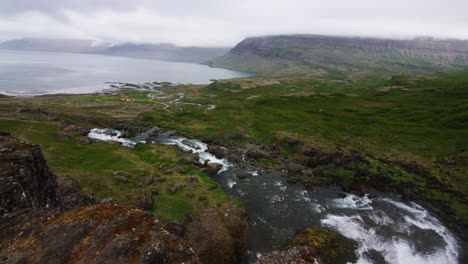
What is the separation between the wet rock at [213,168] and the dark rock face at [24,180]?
30.4 m

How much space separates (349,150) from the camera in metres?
61.8

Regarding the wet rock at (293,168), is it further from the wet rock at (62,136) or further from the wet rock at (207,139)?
the wet rock at (62,136)

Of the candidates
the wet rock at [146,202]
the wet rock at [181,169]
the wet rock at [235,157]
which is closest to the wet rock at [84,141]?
the wet rock at [181,169]

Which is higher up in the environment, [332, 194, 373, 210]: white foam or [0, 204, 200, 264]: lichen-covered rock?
[0, 204, 200, 264]: lichen-covered rock

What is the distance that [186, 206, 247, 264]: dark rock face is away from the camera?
2836 cm

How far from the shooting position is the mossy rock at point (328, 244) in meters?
29.6

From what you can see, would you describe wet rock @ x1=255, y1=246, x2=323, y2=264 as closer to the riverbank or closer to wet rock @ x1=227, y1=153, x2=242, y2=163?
the riverbank

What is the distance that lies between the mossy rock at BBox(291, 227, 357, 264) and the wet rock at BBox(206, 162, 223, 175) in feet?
79.8

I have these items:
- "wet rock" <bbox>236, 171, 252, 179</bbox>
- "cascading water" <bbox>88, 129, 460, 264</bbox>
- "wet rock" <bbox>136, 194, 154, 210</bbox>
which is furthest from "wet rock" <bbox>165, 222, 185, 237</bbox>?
"wet rock" <bbox>236, 171, 252, 179</bbox>

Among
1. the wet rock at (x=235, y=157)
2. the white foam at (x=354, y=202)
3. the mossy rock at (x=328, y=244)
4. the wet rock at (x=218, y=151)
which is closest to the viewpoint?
the mossy rock at (x=328, y=244)

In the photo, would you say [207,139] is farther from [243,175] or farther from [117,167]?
[117,167]

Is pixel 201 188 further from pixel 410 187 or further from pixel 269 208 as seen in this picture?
pixel 410 187

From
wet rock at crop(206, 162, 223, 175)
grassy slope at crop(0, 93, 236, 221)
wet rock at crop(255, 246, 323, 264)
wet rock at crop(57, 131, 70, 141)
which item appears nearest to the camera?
wet rock at crop(255, 246, 323, 264)

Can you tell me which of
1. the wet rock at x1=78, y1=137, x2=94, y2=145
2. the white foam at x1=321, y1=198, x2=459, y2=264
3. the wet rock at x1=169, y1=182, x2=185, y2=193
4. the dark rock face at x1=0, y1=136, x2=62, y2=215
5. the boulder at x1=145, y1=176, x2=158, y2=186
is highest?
the dark rock face at x1=0, y1=136, x2=62, y2=215
